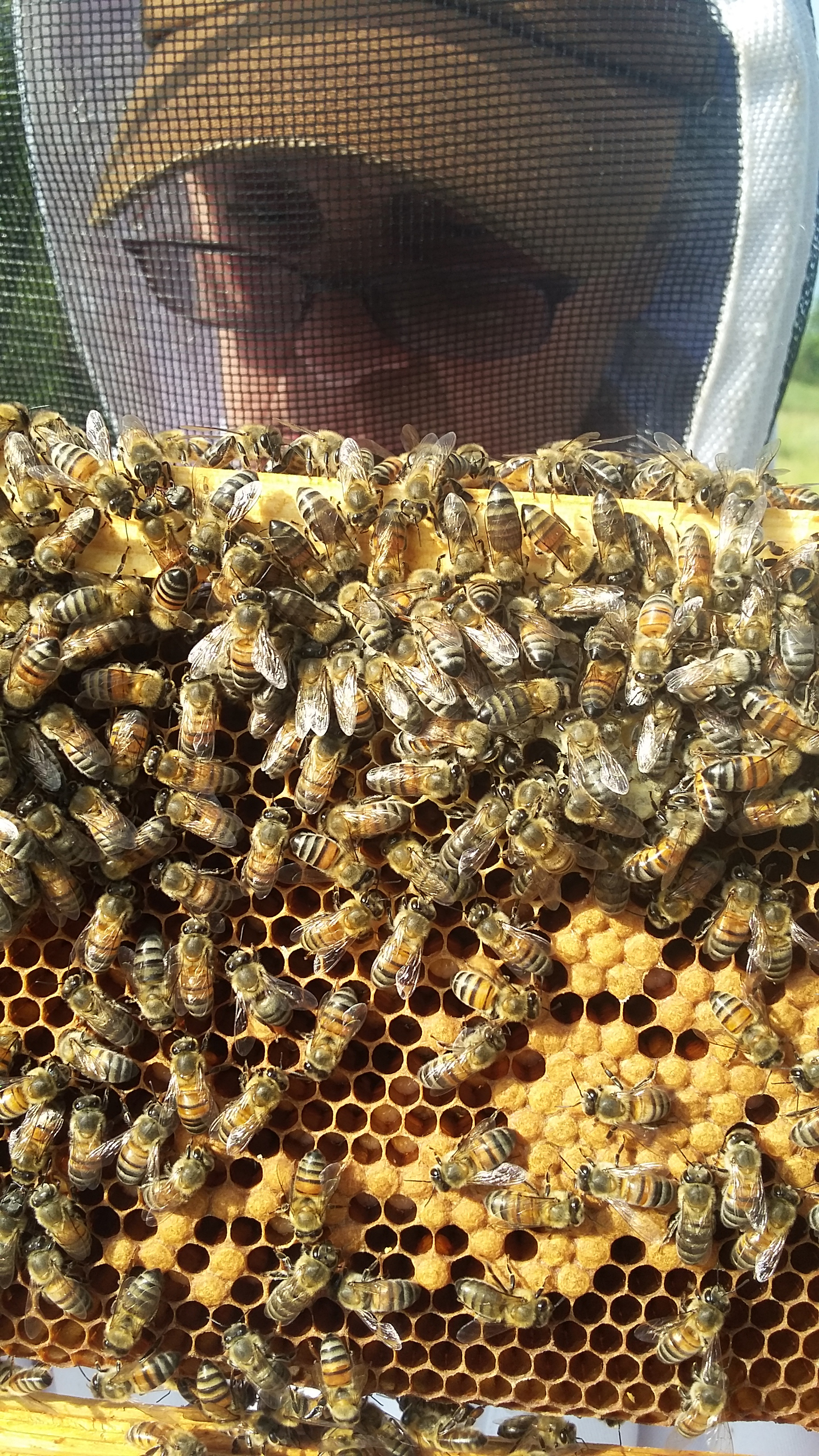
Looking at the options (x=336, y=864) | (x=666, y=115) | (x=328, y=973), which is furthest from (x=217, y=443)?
(x=666, y=115)

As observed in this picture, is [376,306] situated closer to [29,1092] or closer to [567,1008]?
[567,1008]

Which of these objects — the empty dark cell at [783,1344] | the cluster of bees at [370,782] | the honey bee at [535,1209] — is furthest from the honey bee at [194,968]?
the empty dark cell at [783,1344]

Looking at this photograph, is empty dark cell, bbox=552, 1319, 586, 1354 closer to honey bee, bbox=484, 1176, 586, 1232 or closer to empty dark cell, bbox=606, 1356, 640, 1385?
empty dark cell, bbox=606, 1356, 640, 1385

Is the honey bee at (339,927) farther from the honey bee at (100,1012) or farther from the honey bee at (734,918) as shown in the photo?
the honey bee at (734,918)

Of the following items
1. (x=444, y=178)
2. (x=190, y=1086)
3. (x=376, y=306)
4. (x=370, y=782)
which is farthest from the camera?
(x=376, y=306)

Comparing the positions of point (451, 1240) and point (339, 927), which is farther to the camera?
point (451, 1240)

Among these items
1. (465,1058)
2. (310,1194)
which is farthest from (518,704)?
(310,1194)

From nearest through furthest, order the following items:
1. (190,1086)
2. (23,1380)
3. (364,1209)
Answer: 1. (190,1086)
2. (364,1209)
3. (23,1380)

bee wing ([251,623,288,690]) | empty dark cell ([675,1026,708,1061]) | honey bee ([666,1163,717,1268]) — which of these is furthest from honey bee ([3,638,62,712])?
honey bee ([666,1163,717,1268])
